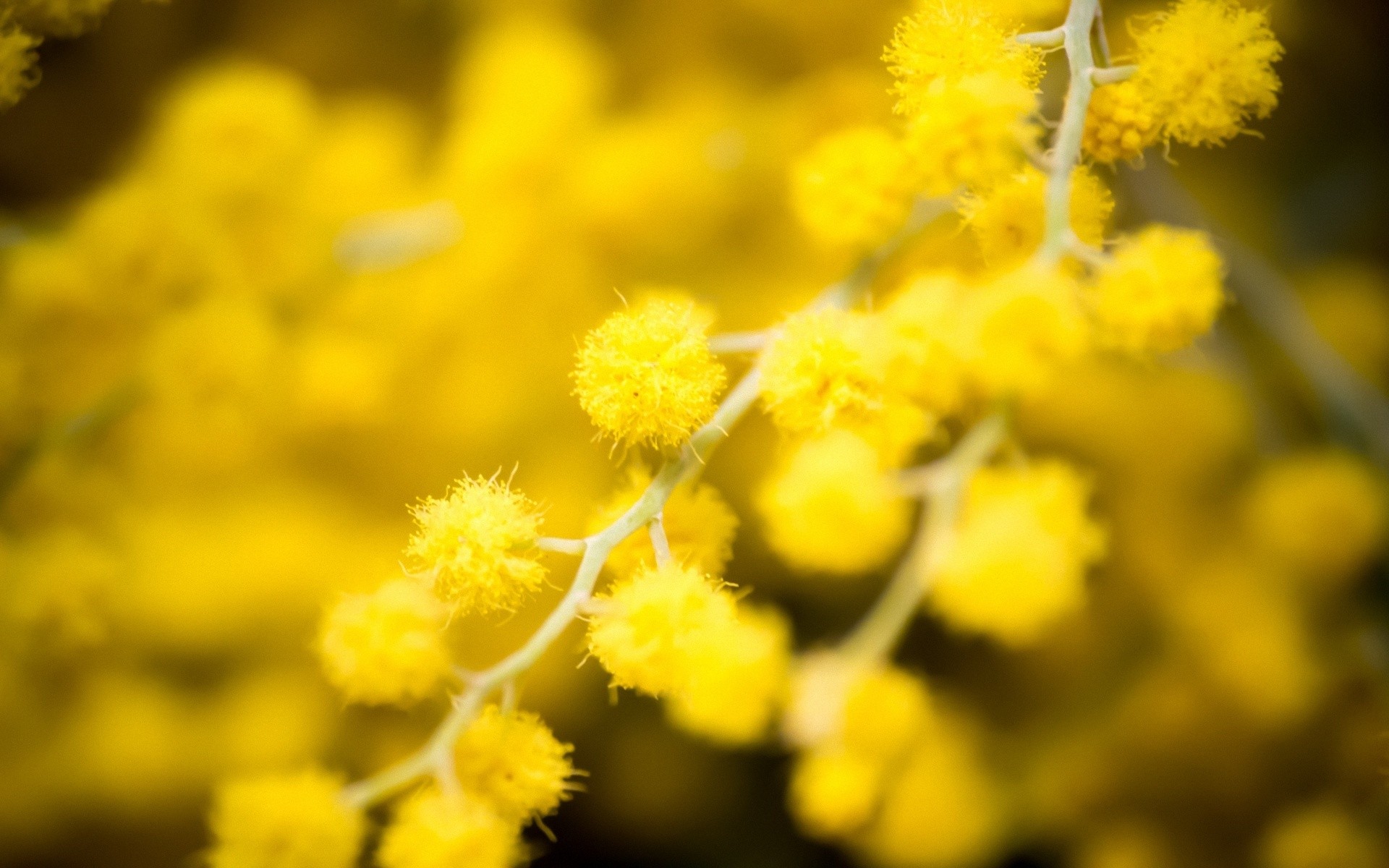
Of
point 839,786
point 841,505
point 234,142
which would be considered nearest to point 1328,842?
point 839,786

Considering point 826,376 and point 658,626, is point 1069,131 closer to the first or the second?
point 826,376

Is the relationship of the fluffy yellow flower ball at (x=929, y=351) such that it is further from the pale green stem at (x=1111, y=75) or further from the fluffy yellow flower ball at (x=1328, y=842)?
the fluffy yellow flower ball at (x=1328, y=842)

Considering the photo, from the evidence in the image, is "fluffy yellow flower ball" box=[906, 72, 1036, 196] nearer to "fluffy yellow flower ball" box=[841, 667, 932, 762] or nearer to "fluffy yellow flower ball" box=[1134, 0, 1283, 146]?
"fluffy yellow flower ball" box=[1134, 0, 1283, 146]

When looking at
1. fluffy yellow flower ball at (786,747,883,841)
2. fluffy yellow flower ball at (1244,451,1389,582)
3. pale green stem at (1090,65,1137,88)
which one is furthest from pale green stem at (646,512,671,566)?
fluffy yellow flower ball at (1244,451,1389,582)

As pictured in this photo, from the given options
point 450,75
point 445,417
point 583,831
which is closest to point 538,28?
point 450,75

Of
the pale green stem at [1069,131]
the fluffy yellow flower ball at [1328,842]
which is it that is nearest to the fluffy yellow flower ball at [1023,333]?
the pale green stem at [1069,131]

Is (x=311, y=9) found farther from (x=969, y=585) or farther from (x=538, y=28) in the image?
(x=969, y=585)
